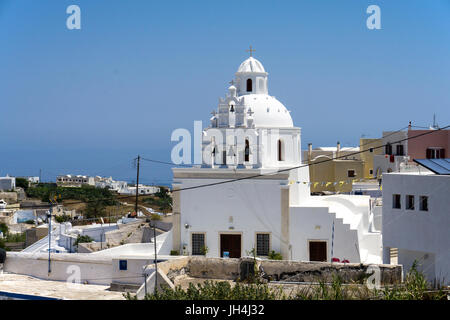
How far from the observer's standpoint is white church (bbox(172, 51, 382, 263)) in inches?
1076

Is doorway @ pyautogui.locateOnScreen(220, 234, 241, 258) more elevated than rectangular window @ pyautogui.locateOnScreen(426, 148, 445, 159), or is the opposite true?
rectangular window @ pyautogui.locateOnScreen(426, 148, 445, 159)

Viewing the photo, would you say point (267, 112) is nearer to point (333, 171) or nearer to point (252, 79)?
point (252, 79)

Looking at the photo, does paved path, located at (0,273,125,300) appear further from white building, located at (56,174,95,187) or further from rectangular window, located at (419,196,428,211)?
white building, located at (56,174,95,187)

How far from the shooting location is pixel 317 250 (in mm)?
27359

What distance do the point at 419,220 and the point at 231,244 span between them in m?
8.25

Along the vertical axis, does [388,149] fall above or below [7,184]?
below

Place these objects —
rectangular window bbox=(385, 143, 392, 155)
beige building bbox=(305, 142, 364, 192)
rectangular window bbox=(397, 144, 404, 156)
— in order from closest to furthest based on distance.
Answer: rectangular window bbox=(397, 144, 404, 156), rectangular window bbox=(385, 143, 392, 155), beige building bbox=(305, 142, 364, 192)

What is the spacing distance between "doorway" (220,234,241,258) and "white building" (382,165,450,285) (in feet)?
20.4

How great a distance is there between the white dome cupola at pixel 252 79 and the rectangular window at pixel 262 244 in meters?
7.96

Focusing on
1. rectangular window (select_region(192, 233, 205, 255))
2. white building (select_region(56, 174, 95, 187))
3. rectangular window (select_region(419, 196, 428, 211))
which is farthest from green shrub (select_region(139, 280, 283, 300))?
white building (select_region(56, 174, 95, 187))

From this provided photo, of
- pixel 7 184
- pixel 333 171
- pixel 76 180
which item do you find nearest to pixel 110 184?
pixel 76 180

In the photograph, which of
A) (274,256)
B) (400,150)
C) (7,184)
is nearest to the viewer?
(274,256)
